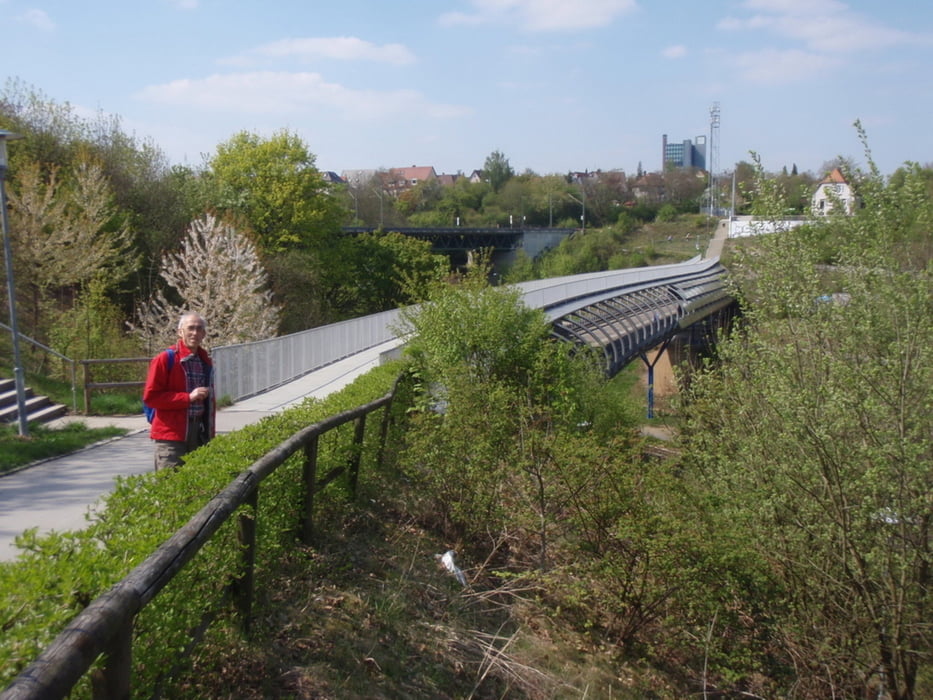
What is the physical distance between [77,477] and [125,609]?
8543 millimetres

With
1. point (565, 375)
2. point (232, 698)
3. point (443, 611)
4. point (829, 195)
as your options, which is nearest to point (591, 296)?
point (565, 375)

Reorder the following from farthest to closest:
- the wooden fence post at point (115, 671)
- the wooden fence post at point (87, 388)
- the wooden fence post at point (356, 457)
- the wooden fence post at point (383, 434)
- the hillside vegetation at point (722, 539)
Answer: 1. the wooden fence post at point (87, 388)
2. the wooden fence post at point (383, 434)
3. the wooden fence post at point (356, 457)
4. the hillside vegetation at point (722, 539)
5. the wooden fence post at point (115, 671)

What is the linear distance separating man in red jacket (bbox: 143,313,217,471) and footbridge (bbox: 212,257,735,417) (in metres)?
5.19

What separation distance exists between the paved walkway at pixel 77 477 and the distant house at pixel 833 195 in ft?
20.8

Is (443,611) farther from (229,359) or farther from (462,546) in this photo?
(229,359)

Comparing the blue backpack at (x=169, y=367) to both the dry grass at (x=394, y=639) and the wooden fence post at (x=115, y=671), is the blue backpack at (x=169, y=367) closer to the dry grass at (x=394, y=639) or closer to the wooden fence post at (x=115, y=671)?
the dry grass at (x=394, y=639)

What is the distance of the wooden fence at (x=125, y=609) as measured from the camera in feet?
6.86

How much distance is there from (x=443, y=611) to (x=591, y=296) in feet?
103

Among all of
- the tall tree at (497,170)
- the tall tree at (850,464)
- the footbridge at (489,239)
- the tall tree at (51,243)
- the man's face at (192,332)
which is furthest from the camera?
the tall tree at (497,170)

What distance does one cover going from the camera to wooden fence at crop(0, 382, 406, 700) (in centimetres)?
209

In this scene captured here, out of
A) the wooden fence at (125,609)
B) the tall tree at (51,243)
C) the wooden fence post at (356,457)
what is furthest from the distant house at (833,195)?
the tall tree at (51,243)

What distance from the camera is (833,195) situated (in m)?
7.89

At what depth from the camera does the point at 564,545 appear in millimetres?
7453

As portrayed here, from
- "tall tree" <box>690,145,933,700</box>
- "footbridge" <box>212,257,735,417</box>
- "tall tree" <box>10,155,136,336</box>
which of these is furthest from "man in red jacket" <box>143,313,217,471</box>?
"tall tree" <box>10,155,136,336</box>
